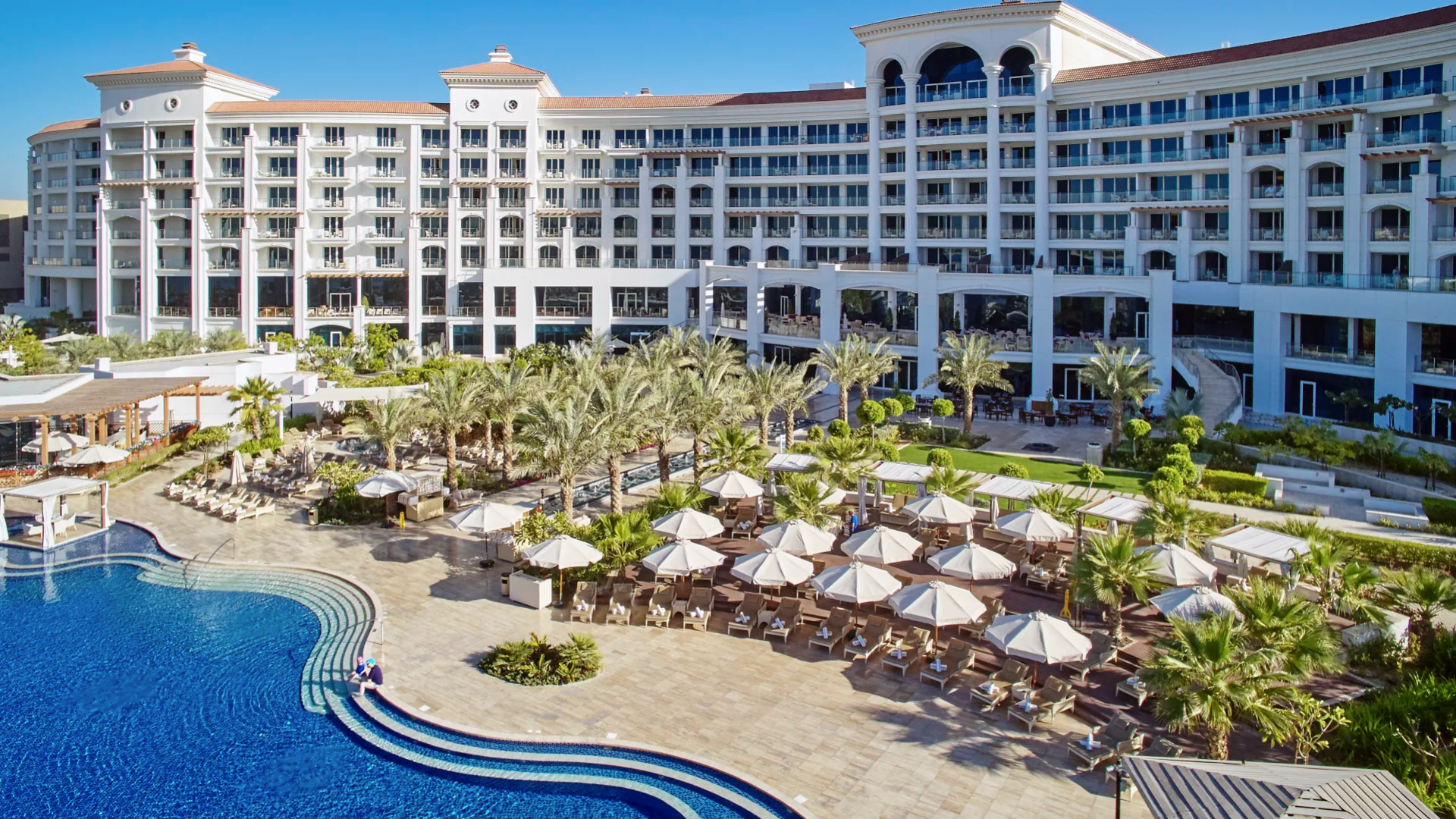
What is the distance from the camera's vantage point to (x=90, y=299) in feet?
269

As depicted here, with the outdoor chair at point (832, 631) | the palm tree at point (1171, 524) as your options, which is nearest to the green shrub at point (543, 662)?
the outdoor chair at point (832, 631)

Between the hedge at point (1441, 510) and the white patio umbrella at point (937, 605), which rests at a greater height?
the hedge at point (1441, 510)

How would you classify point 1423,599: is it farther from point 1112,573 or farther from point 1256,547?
point 1112,573

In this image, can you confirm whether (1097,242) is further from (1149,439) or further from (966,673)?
(966,673)

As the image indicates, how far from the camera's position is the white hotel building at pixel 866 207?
47.1 metres

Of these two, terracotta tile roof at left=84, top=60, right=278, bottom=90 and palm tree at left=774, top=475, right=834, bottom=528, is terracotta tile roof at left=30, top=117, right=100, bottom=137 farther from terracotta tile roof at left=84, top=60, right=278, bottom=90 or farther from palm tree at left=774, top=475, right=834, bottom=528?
palm tree at left=774, top=475, right=834, bottom=528

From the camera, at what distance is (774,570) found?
23.1 metres

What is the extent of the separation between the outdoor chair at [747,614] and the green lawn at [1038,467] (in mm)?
13485

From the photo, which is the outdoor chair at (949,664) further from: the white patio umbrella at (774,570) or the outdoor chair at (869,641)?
the white patio umbrella at (774,570)

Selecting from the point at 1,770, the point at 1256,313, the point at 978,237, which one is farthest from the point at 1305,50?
the point at 1,770

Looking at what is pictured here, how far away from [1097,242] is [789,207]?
18055 mm

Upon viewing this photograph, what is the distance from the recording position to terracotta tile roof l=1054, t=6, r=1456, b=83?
47.0 meters

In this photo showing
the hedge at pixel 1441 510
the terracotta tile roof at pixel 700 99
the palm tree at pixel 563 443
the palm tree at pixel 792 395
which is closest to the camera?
the palm tree at pixel 563 443

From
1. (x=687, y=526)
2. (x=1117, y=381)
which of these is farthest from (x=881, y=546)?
(x=1117, y=381)
